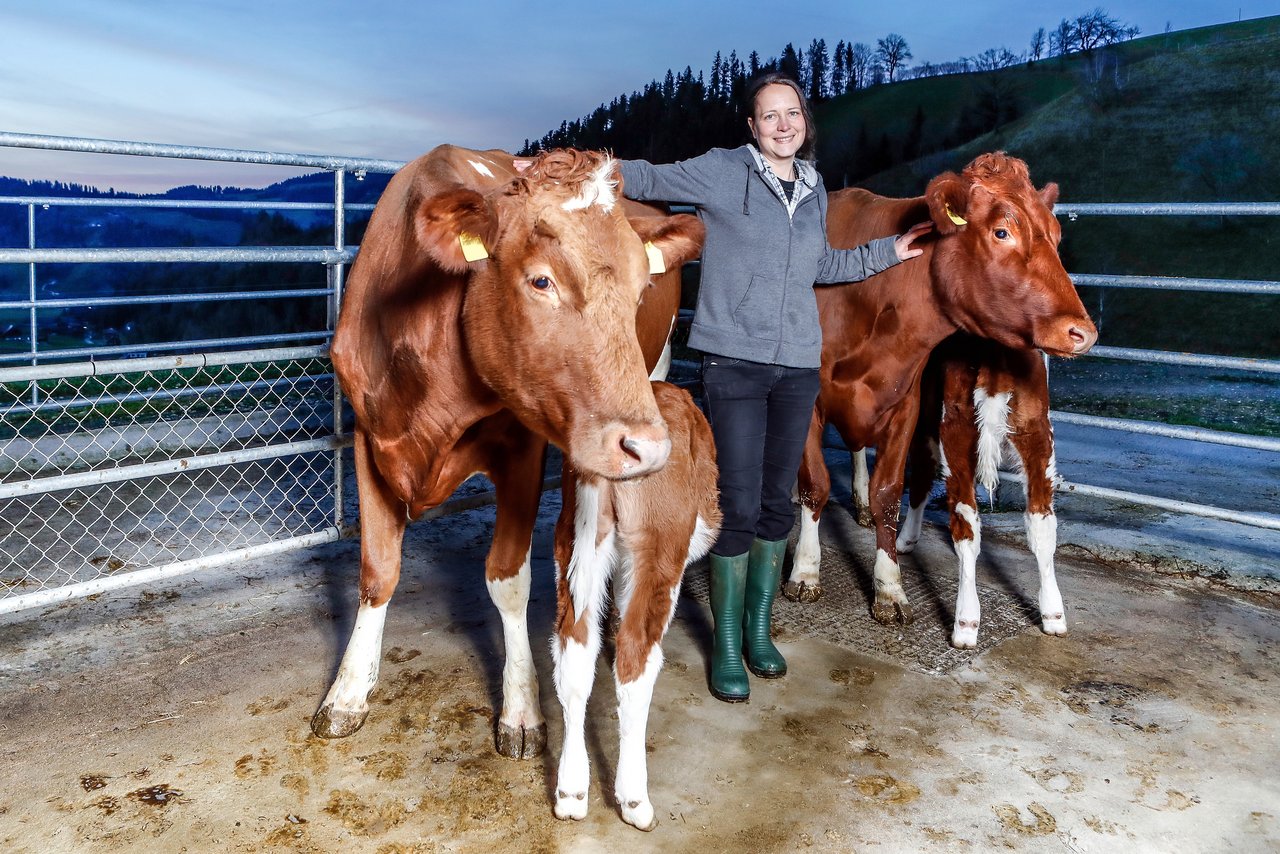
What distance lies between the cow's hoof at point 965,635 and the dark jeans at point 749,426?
1.06 m

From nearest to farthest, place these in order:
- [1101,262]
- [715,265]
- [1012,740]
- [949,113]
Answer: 1. [1012,740]
2. [715,265]
3. [1101,262]
4. [949,113]

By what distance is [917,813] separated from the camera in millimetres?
2902

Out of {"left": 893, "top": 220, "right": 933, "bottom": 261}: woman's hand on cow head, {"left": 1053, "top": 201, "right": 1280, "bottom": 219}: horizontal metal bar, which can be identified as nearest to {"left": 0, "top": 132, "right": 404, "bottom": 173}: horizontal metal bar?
{"left": 893, "top": 220, "right": 933, "bottom": 261}: woman's hand on cow head

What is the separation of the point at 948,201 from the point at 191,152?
9.88 ft

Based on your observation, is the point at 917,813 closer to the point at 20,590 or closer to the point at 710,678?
the point at 710,678

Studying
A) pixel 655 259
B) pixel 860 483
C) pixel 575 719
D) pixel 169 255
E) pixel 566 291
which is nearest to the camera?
pixel 566 291

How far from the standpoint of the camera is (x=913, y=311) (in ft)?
14.5

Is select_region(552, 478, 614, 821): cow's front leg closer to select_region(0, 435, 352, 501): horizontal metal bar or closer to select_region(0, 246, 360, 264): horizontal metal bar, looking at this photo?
select_region(0, 435, 352, 501): horizontal metal bar

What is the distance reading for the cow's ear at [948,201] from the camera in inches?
159

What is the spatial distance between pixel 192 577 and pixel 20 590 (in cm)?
72

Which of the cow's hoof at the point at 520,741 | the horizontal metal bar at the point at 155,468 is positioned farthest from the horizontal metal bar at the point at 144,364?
the cow's hoof at the point at 520,741

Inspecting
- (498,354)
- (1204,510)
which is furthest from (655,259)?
(1204,510)

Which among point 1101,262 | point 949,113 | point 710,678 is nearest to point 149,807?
point 710,678

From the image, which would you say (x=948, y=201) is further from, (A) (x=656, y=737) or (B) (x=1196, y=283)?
(A) (x=656, y=737)
